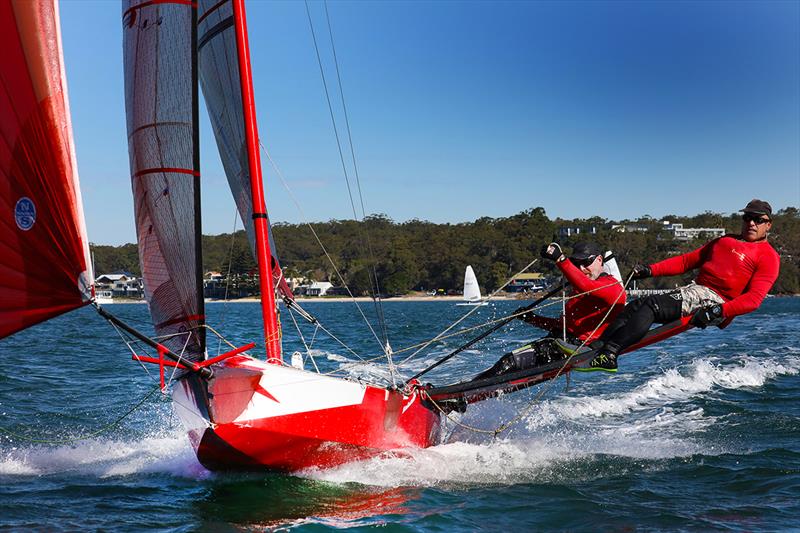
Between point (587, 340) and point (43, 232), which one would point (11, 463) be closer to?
point (43, 232)

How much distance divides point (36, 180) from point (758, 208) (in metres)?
5.16

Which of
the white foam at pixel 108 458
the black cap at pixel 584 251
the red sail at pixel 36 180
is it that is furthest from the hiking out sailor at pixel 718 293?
the red sail at pixel 36 180

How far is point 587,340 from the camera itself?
6.92 m

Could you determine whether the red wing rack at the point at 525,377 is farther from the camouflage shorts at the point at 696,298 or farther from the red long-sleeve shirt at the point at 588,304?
the red long-sleeve shirt at the point at 588,304

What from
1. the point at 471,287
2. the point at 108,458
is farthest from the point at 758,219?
the point at 471,287

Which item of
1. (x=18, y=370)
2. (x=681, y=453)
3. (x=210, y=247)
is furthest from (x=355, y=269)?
(x=681, y=453)

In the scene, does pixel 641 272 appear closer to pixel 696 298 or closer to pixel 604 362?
pixel 696 298

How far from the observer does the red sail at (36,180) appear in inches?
192

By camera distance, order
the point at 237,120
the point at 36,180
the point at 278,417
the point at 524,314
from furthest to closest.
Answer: the point at 524,314
the point at 237,120
the point at 278,417
the point at 36,180

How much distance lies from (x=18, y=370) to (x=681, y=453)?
408 inches

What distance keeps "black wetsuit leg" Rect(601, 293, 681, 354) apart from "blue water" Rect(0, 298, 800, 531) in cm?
94

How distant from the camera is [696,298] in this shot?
6.72m

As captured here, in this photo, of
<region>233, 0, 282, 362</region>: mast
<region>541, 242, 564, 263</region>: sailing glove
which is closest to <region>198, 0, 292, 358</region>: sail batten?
<region>233, 0, 282, 362</region>: mast

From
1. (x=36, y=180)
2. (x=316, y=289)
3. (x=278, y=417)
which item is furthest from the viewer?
(x=316, y=289)
